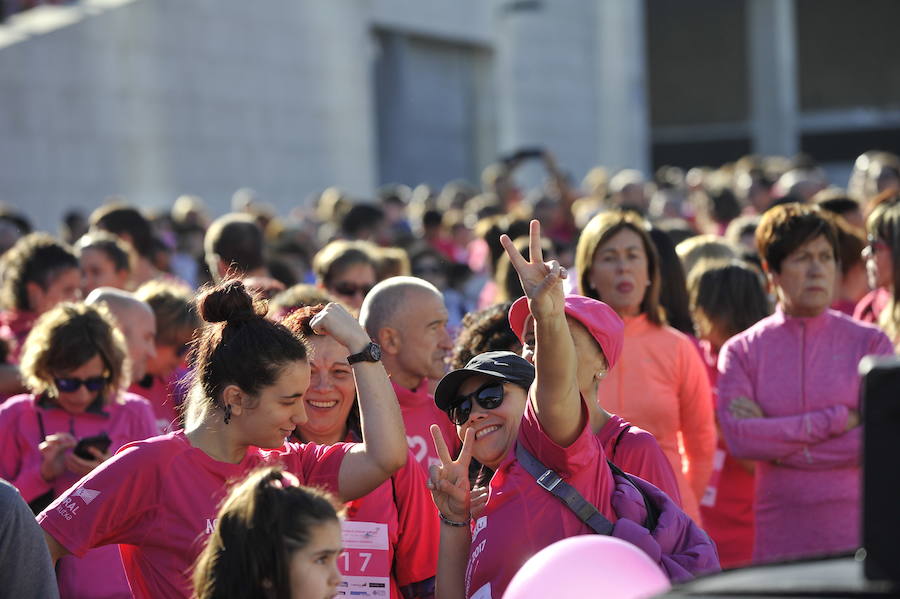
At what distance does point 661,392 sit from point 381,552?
178 centimetres

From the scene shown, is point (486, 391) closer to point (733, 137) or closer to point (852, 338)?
point (852, 338)

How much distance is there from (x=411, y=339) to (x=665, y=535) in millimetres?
1905

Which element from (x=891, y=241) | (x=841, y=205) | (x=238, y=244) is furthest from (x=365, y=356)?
(x=841, y=205)

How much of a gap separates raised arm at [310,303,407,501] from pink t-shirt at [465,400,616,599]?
0.33 m

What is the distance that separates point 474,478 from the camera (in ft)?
14.6

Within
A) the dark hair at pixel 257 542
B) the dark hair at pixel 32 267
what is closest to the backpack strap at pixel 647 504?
the dark hair at pixel 257 542

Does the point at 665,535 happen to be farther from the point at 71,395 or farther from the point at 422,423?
the point at 71,395

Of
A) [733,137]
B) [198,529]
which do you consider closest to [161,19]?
[198,529]

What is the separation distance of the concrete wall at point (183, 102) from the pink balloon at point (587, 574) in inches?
660

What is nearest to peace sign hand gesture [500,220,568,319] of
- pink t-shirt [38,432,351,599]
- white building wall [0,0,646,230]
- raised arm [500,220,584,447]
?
raised arm [500,220,584,447]

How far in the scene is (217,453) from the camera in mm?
3541

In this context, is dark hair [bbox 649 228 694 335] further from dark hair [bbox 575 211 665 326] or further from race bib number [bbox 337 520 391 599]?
race bib number [bbox 337 520 391 599]

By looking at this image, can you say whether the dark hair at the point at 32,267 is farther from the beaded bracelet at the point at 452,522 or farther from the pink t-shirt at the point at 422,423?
the beaded bracelet at the point at 452,522

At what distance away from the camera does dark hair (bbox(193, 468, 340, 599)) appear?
116 inches
